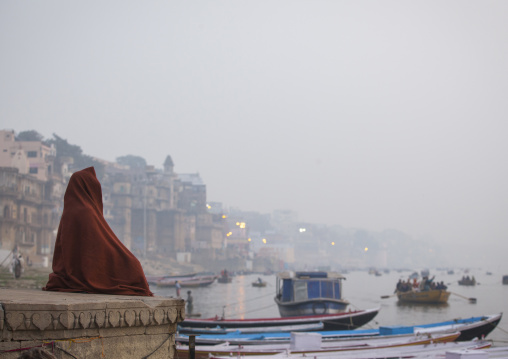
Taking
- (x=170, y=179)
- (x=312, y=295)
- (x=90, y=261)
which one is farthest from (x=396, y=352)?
(x=170, y=179)

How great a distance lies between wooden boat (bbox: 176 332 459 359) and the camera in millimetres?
12617

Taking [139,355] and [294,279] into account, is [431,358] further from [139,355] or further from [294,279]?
[294,279]

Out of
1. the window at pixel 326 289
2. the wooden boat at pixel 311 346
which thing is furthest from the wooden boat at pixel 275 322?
the wooden boat at pixel 311 346

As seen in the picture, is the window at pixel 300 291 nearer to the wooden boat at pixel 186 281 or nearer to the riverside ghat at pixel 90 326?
the riverside ghat at pixel 90 326

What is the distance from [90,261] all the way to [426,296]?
40.8 m

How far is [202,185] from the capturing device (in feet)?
420

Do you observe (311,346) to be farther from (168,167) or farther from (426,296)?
(168,167)

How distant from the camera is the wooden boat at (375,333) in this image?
596 inches

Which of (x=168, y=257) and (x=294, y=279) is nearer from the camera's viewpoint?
(x=294, y=279)

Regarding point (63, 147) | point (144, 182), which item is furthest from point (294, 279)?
point (144, 182)

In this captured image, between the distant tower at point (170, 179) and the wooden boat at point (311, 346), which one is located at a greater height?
the distant tower at point (170, 179)

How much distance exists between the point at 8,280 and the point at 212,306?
587 inches

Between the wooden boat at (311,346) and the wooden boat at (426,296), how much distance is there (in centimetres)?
2718

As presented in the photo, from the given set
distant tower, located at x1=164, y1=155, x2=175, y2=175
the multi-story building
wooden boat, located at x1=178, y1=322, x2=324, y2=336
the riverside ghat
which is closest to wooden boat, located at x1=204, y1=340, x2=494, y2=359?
wooden boat, located at x1=178, y1=322, x2=324, y2=336
